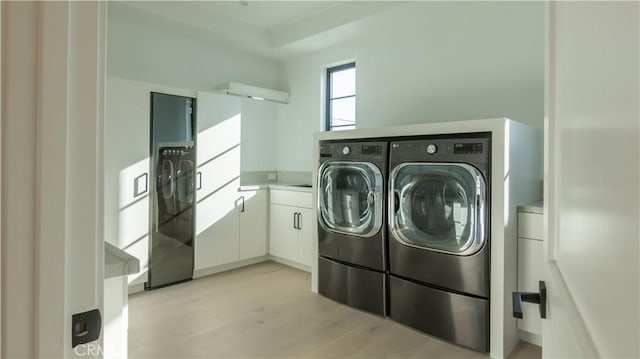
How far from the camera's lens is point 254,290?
10.8 feet

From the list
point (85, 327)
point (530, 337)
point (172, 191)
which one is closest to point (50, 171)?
point (85, 327)

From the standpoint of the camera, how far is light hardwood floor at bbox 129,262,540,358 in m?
2.20

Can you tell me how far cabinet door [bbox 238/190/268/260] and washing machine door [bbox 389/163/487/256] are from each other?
6.34ft

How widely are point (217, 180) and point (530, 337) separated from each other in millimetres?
3031

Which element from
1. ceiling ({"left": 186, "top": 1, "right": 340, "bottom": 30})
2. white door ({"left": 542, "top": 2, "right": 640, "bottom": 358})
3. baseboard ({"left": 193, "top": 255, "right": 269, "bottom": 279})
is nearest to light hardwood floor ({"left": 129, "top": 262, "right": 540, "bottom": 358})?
baseboard ({"left": 193, "top": 255, "right": 269, "bottom": 279})

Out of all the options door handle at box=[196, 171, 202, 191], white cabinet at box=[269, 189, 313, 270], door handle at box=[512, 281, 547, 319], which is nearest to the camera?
door handle at box=[512, 281, 547, 319]

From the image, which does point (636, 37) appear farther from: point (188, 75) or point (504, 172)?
point (188, 75)

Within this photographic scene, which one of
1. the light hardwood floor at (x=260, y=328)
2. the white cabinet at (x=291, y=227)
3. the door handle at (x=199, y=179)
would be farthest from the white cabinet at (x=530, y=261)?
the door handle at (x=199, y=179)

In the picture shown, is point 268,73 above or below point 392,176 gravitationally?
above

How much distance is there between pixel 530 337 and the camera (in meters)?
2.34

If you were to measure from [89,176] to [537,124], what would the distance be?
3094 millimetres

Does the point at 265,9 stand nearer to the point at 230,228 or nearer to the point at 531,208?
the point at 230,228

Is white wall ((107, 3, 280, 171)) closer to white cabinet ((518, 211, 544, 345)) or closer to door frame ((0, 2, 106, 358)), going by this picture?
white cabinet ((518, 211, 544, 345))

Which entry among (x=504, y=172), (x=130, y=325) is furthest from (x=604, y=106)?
(x=130, y=325)
